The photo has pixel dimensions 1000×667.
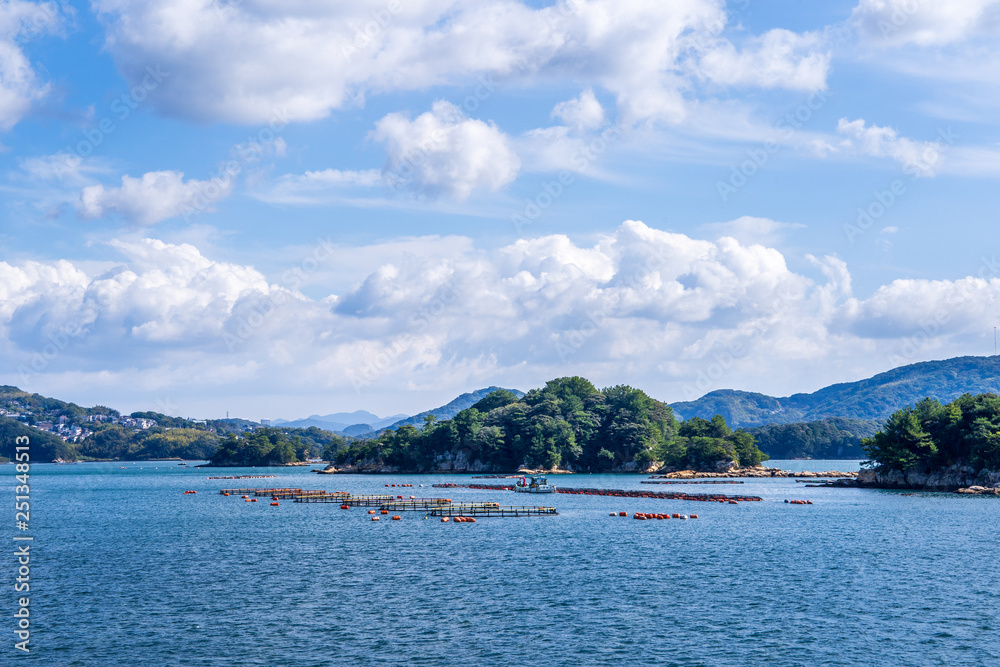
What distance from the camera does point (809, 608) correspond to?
50.8 metres

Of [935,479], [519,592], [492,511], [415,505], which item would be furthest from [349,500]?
[935,479]

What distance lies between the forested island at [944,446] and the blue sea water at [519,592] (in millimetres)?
41200

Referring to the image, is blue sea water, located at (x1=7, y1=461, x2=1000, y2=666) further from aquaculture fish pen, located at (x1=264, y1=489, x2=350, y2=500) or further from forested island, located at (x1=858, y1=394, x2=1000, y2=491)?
aquaculture fish pen, located at (x1=264, y1=489, x2=350, y2=500)

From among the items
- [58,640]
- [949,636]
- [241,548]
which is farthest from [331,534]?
[949,636]

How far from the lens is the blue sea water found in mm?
41750

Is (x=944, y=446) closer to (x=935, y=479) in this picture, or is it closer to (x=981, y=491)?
(x=935, y=479)

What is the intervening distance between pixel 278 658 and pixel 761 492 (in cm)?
13190

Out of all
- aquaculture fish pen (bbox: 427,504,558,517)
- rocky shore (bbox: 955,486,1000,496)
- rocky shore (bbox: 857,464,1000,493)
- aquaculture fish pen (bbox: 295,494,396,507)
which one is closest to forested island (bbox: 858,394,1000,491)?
rocky shore (bbox: 857,464,1000,493)

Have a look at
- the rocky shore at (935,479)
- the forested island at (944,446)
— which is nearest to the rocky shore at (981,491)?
the rocky shore at (935,479)

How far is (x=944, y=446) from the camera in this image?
145m

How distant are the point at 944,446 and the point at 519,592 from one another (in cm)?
11727

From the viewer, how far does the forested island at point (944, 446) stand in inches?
5399

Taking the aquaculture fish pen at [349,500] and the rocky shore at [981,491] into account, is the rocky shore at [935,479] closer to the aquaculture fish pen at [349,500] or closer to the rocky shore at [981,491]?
the rocky shore at [981,491]

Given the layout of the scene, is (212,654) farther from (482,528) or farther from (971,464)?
(971,464)
